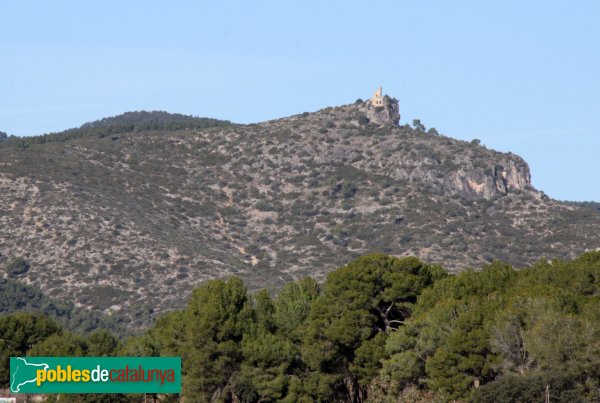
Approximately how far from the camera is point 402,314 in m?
83.0

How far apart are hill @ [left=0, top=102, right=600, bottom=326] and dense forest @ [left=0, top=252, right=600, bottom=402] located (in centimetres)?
6398

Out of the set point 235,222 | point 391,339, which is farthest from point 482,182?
point 391,339

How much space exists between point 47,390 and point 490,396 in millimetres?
21795

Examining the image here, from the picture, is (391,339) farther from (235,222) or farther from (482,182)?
(482,182)

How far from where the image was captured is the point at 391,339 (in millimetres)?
76750

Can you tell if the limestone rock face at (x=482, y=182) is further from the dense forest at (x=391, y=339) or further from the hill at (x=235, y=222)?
the dense forest at (x=391, y=339)

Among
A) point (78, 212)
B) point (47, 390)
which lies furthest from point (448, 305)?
point (78, 212)

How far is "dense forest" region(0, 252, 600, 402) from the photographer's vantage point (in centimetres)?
6850

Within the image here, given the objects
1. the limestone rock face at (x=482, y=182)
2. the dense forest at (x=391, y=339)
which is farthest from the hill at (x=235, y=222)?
the dense forest at (x=391, y=339)

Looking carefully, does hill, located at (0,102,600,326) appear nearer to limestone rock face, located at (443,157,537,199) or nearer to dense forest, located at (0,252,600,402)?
limestone rock face, located at (443,157,537,199)

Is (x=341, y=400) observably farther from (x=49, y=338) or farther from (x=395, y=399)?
(x=49, y=338)

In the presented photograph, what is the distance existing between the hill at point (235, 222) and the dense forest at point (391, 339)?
2519 inches

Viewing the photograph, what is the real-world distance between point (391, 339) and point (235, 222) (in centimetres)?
11126

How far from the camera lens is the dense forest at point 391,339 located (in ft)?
225
